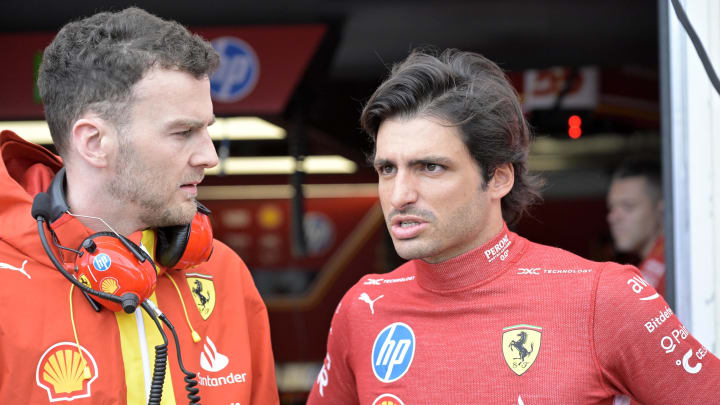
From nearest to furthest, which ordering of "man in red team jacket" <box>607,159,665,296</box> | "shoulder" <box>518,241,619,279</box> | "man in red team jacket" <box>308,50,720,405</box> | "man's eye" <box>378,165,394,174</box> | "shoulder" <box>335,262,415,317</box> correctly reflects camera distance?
"man in red team jacket" <box>308,50,720,405</box> → "shoulder" <box>518,241,619,279</box> → "man's eye" <box>378,165,394,174</box> → "shoulder" <box>335,262,415,317</box> → "man in red team jacket" <box>607,159,665,296</box>

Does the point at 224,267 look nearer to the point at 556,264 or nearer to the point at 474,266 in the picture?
the point at 474,266

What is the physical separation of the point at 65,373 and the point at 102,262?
0.71 feet

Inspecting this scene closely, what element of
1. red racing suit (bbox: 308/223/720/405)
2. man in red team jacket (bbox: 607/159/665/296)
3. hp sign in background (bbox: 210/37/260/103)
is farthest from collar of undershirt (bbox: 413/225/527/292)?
hp sign in background (bbox: 210/37/260/103)

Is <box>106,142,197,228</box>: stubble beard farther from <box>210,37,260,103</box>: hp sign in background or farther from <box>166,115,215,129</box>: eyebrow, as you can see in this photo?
<box>210,37,260,103</box>: hp sign in background

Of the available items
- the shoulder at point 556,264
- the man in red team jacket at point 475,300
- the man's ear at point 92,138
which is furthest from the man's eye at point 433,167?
the man's ear at point 92,138

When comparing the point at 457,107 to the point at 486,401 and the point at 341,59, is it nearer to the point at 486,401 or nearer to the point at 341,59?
the point at 486,401

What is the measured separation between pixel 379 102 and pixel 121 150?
0.58m

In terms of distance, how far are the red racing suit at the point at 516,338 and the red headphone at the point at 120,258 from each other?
448 mm

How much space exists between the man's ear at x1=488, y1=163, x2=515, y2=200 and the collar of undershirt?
0.10 meters

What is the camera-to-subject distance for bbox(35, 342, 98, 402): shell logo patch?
1.60m

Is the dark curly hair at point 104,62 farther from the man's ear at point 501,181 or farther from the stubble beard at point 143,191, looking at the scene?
the man's ear at point 501,181

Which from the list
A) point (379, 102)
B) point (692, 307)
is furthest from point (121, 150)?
point (692, 307)

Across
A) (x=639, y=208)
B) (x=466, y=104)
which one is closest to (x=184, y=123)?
(x=466, y=104)

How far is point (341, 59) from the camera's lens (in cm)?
546
